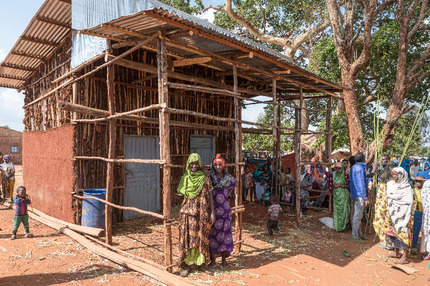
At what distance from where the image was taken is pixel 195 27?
4281 mm

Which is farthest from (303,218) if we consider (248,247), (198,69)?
(198,69)

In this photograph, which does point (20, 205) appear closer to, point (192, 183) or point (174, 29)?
point (192, 183)

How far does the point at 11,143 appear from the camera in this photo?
2467cm

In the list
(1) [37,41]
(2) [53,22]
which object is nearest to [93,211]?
(2) [53,22]

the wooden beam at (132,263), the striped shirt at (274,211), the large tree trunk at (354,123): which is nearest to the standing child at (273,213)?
the striped shirt at (274,211)

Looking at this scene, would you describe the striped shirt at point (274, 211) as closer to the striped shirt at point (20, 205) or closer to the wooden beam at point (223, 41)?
the wooden beam at point (223, 41)

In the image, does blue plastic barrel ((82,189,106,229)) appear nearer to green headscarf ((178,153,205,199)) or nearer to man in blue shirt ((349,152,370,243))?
green headscarf ((178,153,205,199))

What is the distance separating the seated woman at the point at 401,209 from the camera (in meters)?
5.19

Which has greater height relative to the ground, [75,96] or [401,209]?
[75,96]

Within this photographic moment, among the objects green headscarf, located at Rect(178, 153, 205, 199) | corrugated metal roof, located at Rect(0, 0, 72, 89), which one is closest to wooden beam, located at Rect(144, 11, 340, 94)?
green headscarf, located at Rect(178, 153, 205, 199)

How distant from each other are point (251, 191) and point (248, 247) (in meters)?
4.24

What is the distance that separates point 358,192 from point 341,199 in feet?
2.01

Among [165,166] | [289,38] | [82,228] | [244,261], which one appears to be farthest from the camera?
[289,38]

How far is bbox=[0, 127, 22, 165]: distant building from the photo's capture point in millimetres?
24266
